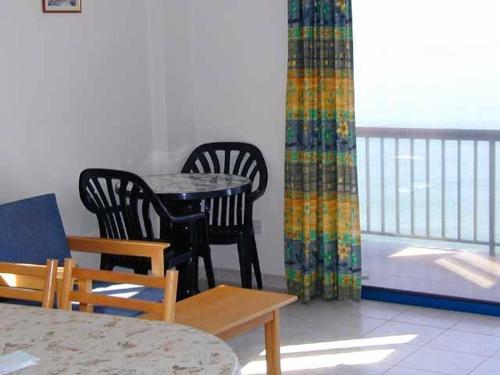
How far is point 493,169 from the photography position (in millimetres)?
5086

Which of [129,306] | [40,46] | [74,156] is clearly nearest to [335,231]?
[74,156]

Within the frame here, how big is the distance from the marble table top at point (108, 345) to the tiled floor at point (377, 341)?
1932mm

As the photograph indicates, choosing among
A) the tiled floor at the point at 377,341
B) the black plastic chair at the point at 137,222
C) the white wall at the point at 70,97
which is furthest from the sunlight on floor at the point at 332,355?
the white wall at the point at 70,97

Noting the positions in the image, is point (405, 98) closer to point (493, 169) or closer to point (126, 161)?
point (493, 169)

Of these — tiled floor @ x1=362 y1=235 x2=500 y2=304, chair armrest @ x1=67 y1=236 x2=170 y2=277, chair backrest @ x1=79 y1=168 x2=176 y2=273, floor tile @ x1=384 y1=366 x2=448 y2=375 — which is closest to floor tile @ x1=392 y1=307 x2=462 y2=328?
tiled floor @ x1=362 y1=235 x2=500 y2=304

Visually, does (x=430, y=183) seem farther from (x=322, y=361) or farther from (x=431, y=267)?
(x=322, y=361)

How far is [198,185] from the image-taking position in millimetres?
5117

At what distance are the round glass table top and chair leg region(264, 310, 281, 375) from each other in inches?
52.4

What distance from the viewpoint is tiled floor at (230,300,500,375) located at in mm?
4301

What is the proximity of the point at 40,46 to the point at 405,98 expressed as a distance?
6.77 ft

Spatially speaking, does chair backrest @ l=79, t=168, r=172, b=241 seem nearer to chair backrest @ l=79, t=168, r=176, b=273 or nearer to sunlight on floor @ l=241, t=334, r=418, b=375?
chair backrest @ l=79, t=168, r=176, b=273

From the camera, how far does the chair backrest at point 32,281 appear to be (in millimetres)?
2871

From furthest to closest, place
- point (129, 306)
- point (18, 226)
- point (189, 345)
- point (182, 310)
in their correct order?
point (18, 226) < point (182, 310) < point (129, 306) < point (189, 345)

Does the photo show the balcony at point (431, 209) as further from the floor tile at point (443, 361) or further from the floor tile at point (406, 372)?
the floor tile at point (406, 372)
